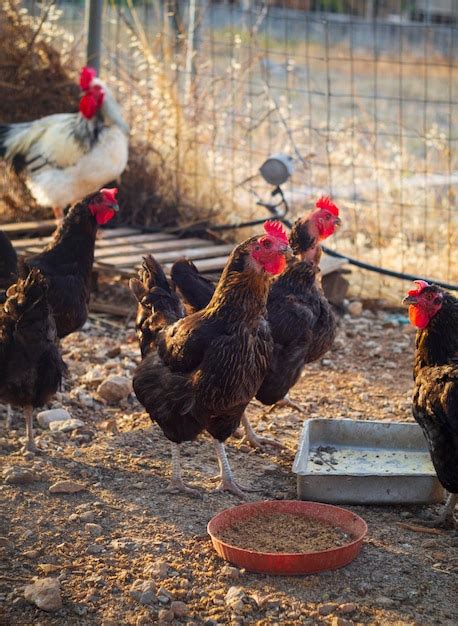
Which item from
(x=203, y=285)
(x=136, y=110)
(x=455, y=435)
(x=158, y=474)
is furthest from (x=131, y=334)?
(x=455, y=435)

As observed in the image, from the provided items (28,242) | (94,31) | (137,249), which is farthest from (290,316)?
(94,31)

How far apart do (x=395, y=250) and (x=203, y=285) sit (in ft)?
12.9

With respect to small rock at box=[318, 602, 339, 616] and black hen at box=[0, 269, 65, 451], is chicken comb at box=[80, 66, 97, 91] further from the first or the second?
small rock at box=[318, 602, 339, 616]

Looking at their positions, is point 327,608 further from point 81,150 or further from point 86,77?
point 86,77

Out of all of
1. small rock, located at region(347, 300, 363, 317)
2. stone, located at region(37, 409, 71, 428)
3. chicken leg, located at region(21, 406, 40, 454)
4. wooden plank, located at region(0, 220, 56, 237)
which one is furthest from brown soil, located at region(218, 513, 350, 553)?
wooden plank, located at region(0, 220, 56, 237)

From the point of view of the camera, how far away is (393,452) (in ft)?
16.9

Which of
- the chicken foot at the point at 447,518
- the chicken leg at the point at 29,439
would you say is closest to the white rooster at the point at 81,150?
the chicken leg at the point at 29,439

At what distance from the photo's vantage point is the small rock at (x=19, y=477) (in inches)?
184

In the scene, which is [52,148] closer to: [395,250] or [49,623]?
[395,250]

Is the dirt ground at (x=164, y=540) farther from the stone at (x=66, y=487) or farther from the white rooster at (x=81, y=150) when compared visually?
the white rooster at (x=81, y=150)

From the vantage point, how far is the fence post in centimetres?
859

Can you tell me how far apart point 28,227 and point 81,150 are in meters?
0.88

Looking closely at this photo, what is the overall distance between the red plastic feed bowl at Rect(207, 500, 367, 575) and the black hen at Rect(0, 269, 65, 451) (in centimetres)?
148

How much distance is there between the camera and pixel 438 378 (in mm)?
4340
